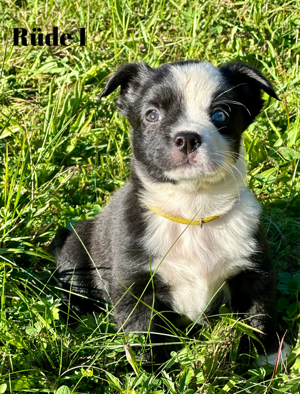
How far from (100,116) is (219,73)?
2.28 meters

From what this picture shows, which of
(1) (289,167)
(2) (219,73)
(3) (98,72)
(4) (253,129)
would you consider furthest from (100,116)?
(2) (219,73)

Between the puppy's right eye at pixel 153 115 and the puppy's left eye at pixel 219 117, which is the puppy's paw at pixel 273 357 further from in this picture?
the puppy's right eye at pixel 153 115

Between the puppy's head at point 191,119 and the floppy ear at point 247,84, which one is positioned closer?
the puppy's head at point 191,119

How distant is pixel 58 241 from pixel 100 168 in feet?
3.47

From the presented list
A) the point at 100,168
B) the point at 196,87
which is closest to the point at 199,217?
the point at 196,87

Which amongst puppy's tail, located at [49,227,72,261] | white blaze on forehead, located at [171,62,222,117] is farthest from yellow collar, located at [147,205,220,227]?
puppy's tail, located at [49,227,72,261]

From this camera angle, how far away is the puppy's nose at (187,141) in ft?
9.43

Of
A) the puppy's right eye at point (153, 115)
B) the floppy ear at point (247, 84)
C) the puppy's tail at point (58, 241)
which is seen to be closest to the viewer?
the puppy's right eye at point (153, 115)

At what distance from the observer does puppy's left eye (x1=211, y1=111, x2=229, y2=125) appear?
311cm

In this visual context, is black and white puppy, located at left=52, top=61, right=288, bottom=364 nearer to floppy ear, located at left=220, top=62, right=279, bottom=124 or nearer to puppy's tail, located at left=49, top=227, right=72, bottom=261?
floppy ear, located at left=220, top=62, right=279, bottom=124

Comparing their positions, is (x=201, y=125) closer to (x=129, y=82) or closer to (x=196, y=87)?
(x=196, y=87)

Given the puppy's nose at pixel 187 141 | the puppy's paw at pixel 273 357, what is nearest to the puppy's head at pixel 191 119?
the puppy's nose at pixel 187 141

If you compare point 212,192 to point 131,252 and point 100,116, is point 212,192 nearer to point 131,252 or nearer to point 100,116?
point 131,252

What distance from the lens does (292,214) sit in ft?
14.4
